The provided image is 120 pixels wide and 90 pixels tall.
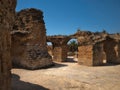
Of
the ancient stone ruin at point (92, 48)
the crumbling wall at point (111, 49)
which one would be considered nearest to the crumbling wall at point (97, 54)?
the ancient stone ruin at point (92, 48)

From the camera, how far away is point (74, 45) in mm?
34406

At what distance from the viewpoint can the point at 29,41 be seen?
13336 millimetres

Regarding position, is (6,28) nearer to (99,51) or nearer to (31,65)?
(31,65)

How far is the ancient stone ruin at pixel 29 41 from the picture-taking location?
1264 cm

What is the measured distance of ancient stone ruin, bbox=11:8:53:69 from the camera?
12.6 meters

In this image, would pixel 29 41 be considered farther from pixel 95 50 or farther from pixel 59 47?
pixel 59 47

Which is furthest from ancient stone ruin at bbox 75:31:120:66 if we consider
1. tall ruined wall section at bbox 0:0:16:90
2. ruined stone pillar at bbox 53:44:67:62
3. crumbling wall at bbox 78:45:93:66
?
tall ruined wall section at bbox 0:0:16:90

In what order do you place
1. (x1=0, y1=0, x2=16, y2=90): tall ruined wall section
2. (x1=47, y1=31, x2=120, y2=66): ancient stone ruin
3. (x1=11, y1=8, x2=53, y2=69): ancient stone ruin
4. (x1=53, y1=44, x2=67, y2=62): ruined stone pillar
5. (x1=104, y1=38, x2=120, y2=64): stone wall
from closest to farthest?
(x1=0, y1=0, x2=16, y2=90): tall ruined wall section < (x1=11, y1=8, x2=53, y2=69): ancient stone ruin < (x1=47, y1=31, x2=120, y2=66): ancient stone ruin < (x1=104, y1=38, x2=120, y2=64): stone wall < (x1=53, y1=44, x2=67, y2=62): ruined stone pillar

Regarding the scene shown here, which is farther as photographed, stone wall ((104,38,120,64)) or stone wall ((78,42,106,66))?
stone wall ((104,38,120,64))

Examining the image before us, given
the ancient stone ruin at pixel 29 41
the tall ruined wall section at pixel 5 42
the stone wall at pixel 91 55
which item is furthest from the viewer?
the stone wall at pixel 91 55

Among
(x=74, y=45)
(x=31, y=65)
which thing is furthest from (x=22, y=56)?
(x=74, y=45)

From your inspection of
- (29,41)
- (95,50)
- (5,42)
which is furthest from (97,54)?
(5,42)

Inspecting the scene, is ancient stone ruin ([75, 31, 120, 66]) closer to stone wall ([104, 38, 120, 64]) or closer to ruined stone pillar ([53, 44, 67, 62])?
stone wall ([104, 38, 120, 64])

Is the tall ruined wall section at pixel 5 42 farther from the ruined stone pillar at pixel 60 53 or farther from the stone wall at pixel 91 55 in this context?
the ruined stone pillar at pixel 60 53
